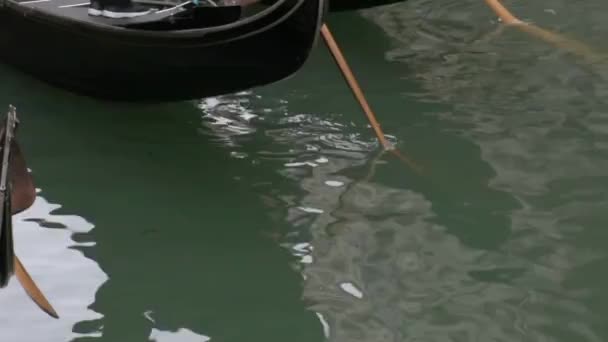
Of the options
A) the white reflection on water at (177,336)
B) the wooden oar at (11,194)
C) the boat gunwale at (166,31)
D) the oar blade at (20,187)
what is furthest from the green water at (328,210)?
the boat gunwale at (166,31)

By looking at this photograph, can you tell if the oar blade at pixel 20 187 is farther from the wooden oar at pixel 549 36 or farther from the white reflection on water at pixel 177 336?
the wooden oar at pixel 549 36

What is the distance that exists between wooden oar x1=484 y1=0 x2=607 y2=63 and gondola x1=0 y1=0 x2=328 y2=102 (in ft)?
3.94

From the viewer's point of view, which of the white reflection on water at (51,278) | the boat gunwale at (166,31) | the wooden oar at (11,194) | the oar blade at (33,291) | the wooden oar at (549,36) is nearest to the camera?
the wooden oar at (11,194)

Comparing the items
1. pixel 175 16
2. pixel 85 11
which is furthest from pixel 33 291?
pixel 85 11

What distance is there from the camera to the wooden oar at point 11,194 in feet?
5.57

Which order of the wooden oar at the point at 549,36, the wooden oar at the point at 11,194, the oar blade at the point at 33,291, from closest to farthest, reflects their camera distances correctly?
the wooden oar at the point at 11,194 < the oar blade at the point at 33,291 < the wooden oar at the point at 549,36

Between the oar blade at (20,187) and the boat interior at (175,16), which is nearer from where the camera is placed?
the oar blade at (20,187)

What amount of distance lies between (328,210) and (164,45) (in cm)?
67

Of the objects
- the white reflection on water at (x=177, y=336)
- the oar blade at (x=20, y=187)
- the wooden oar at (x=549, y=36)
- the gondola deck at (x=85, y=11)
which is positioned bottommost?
the white reflection on water at (x=177, y=336)

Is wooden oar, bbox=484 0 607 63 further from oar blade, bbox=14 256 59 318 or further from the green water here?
oar blade, bbox=14 256 59 318

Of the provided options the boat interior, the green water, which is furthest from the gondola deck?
the green water

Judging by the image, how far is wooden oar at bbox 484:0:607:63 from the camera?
12.3 feet

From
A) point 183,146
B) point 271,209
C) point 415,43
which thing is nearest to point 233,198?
point 271,209

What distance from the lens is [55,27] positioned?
301cm
